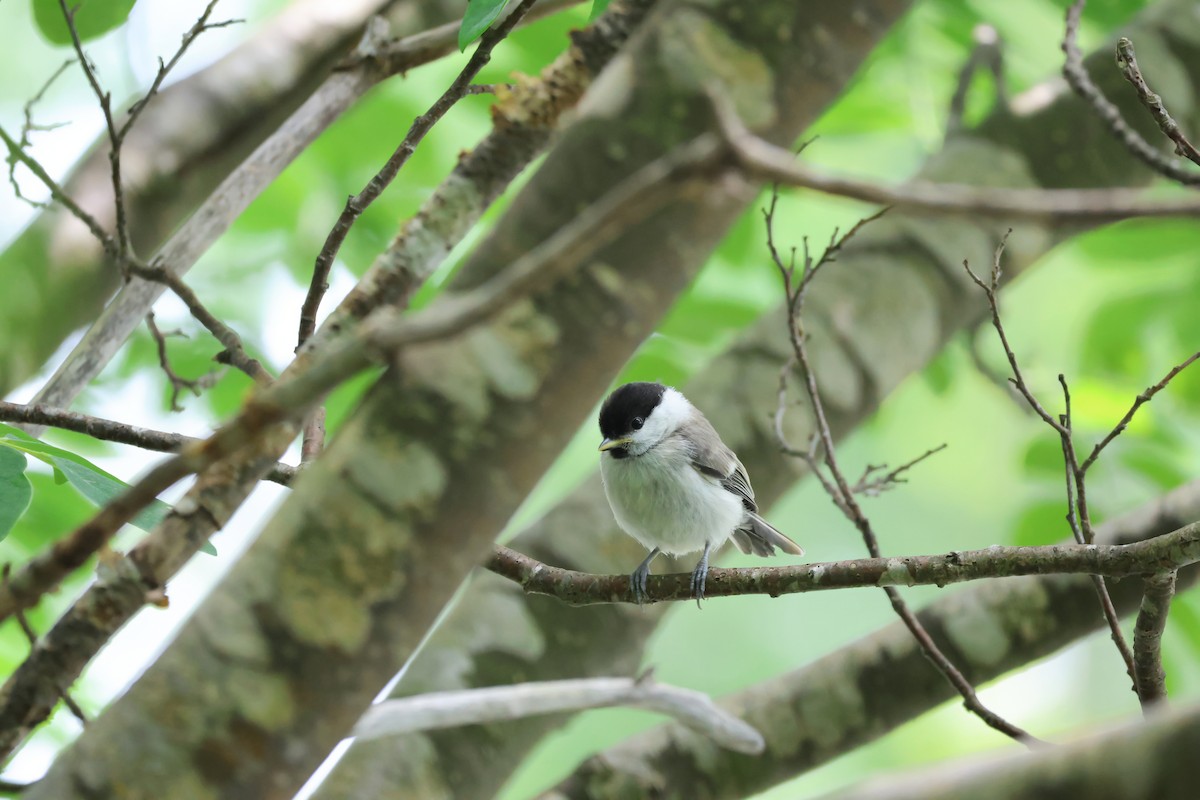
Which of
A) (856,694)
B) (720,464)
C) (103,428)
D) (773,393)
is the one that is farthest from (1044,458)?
(103,428)

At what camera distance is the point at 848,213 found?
16.0 ft

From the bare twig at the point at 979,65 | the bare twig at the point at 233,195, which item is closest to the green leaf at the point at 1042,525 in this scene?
the bare twig at the point at 979,65

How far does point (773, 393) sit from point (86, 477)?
2085mm

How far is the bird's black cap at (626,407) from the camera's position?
332 cm

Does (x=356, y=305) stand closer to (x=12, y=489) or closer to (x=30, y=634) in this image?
(x=12, y=489)

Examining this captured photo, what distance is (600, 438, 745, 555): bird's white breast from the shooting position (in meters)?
2.97

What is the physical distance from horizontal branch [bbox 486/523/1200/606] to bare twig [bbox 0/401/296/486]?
0.58 m

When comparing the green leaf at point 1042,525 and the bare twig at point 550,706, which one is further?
the green leaf at point 1042,525

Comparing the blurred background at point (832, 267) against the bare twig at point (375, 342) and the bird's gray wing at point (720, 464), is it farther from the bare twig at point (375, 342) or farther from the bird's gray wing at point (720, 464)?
the bare twig at point (375, 342)

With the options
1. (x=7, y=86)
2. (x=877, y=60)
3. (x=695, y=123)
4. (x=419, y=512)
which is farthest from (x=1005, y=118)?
(x=7, y=86)

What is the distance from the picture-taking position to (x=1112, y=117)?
6.98 ft

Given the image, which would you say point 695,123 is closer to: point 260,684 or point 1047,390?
point 260,684

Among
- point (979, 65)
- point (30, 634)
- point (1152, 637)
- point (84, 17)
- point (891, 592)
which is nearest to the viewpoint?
point (30, 634)

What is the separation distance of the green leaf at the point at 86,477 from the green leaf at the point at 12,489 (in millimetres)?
25
